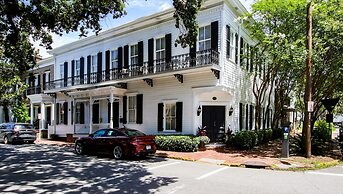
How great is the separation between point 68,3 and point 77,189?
9.11 m

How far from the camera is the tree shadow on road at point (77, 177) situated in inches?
333

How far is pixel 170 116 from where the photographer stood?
785 inches

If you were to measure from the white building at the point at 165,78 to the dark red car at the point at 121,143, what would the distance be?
4593 mm

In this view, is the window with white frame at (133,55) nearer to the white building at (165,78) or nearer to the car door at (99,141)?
the white building at (165,78)

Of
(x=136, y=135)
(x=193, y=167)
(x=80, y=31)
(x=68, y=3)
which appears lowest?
(x=193, y=167)

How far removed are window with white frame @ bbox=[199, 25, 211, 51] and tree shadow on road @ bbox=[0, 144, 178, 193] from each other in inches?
311

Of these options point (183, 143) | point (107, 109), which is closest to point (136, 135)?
point (183, 143)

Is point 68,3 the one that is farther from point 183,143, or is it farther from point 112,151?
point 183,143

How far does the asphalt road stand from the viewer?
8.46 metres

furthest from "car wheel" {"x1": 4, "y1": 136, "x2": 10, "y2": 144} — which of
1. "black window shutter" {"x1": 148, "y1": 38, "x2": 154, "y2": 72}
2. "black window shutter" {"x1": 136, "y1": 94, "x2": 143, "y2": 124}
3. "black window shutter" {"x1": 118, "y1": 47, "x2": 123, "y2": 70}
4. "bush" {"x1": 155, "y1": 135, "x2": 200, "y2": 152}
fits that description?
"bush" {"x1": 155, "y1": 135, "x2": 200, "y2": 152}

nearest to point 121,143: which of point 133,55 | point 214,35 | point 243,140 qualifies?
point 243,140

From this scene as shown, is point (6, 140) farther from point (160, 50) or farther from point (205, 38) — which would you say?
point (205, 38)

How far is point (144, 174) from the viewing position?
1065 cm

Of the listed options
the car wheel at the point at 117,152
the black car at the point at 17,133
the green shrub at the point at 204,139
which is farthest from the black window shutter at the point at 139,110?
the black car at the point at 17,133
